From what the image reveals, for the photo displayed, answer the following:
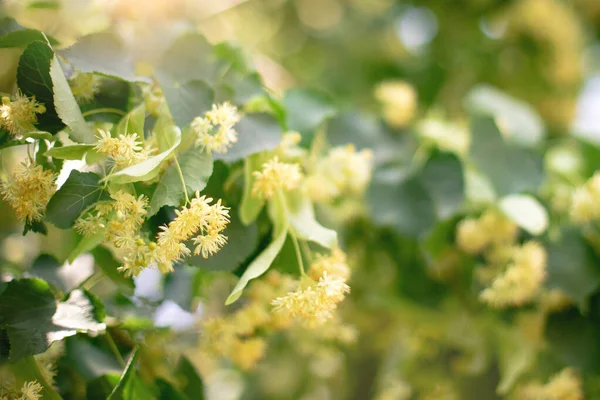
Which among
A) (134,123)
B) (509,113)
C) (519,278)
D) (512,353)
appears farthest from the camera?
(509,113)

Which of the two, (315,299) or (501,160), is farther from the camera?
(501,160)

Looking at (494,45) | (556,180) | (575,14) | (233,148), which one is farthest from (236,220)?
(575,14)

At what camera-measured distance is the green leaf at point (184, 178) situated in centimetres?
47

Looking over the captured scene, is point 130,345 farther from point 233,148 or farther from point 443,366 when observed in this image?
point 443,366

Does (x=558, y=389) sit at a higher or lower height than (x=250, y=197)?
lower

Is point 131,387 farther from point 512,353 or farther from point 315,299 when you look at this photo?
point 512,353

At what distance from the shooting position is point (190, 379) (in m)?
0.69

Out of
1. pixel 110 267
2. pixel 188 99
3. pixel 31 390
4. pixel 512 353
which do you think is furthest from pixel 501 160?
pixel 31 390

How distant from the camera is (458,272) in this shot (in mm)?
911

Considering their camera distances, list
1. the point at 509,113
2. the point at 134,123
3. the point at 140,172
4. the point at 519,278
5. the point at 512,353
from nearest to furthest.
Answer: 1. the point at 140,172
2. the point at 134,123
3. the point at 519,278
4. the point at 512,353
5. the point at 509,113

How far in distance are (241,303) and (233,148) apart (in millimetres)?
254

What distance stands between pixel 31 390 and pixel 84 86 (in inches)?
13.6

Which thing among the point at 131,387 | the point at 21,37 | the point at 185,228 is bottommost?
the point at 131,387

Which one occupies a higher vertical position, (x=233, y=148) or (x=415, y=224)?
(x=233, y=148)
